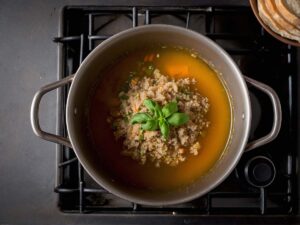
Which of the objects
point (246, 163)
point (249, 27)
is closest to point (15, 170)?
point (246, 163)

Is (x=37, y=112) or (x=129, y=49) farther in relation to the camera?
(x=129, y=49)

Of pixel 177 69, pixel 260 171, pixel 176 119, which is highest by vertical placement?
pixel 177 69

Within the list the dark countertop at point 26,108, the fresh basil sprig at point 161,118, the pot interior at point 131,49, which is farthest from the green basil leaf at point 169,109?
the dark countertop at point 26,108

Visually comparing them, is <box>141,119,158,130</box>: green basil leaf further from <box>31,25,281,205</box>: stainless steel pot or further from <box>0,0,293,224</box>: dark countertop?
<box>0,0,293,224</box>: dark countertop

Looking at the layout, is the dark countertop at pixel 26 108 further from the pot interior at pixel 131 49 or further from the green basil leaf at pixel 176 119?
the green basil leaf at pixel 176 119

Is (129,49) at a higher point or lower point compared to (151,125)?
higher

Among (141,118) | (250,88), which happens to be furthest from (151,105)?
(250,88)

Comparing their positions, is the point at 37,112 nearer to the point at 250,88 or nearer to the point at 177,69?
the point at 177,69

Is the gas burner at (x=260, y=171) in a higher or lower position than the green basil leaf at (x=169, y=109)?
lower
